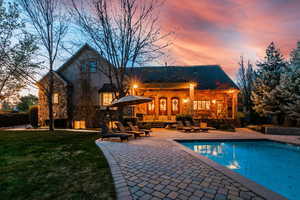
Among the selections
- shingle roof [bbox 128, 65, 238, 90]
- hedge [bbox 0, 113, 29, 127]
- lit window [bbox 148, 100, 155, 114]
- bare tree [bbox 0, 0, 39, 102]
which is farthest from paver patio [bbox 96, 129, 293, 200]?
hedge [bbox 0, 113, 29, 127]

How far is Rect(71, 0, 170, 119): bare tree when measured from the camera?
448 inches

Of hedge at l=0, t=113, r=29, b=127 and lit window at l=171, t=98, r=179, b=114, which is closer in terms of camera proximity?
lit window at l=171, t=98, r=179, b=114

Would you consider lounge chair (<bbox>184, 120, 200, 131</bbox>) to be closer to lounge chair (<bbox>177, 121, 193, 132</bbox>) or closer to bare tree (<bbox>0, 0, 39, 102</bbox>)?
lounge chair (<bbox>177, 121, 193, 132</bbox>)

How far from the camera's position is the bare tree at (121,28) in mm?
11375

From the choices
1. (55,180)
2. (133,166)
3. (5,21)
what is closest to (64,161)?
(55,180)

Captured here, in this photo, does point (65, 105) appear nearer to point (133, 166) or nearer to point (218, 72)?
point (133, 166)

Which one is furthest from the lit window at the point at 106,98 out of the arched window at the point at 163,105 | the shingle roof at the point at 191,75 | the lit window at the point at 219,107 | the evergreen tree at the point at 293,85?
the evergreen tree at the point at 293,85

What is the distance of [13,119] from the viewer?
21.1 metres

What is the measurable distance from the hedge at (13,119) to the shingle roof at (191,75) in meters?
19.6

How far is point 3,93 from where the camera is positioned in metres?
15.5

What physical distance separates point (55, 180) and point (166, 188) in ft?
9.20

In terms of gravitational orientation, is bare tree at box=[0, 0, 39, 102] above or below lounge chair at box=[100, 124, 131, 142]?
above

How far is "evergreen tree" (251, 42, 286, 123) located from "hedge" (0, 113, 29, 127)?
33.5 metres

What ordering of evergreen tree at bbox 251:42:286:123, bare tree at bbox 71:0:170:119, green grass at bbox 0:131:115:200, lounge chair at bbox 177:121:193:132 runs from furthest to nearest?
1. evergreen tree at bbox 251:42:286:123
2. lounge chair at bbox 177:121:193:132
3. bare tree at bbox 71:0:170:119
4. green grass at bbox 0:131:115:200
